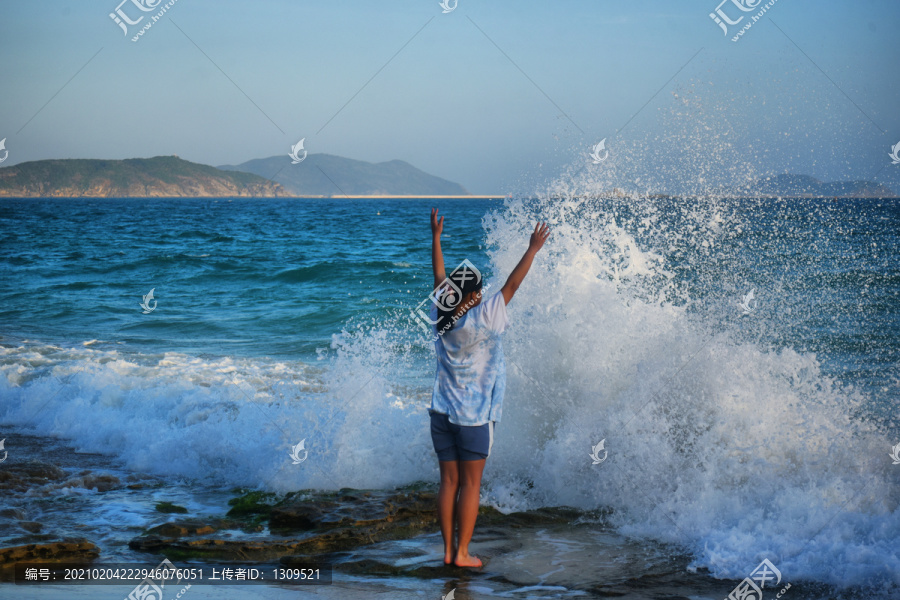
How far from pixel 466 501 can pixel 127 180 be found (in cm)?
19516

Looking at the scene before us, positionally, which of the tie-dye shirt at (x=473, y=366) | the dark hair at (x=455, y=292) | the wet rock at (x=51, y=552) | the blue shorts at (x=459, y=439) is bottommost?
the wet rock at (x=51, y=552)

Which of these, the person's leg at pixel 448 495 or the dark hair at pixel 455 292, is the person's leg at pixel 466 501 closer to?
the person's leg at pixel 448 495

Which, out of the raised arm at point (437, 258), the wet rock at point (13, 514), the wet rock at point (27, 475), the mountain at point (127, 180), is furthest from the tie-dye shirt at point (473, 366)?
the mountain at point (127, 180)

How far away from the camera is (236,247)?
26938 millimetres

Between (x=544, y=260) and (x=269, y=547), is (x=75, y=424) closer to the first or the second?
(x=269, y=547)

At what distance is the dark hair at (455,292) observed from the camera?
3812 millimetres

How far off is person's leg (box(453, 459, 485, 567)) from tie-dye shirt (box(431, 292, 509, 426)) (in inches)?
11.1

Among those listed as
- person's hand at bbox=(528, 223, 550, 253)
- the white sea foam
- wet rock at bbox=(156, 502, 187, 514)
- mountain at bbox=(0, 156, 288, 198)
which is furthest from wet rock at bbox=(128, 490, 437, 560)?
mountain at bbox=(0, 156, 288, 198)

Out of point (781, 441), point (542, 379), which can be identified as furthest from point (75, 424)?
point (781, 441)

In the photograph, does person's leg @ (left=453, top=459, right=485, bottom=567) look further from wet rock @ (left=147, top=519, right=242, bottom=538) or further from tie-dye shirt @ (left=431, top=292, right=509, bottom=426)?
wet rock @ (left=147, top=519, right=242, bottom=538)

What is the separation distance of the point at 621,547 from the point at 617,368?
2.22 metres

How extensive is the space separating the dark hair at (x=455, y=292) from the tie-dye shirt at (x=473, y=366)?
4cm

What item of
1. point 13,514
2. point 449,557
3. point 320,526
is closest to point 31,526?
point 13,514

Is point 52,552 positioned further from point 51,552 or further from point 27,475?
point 27,475
